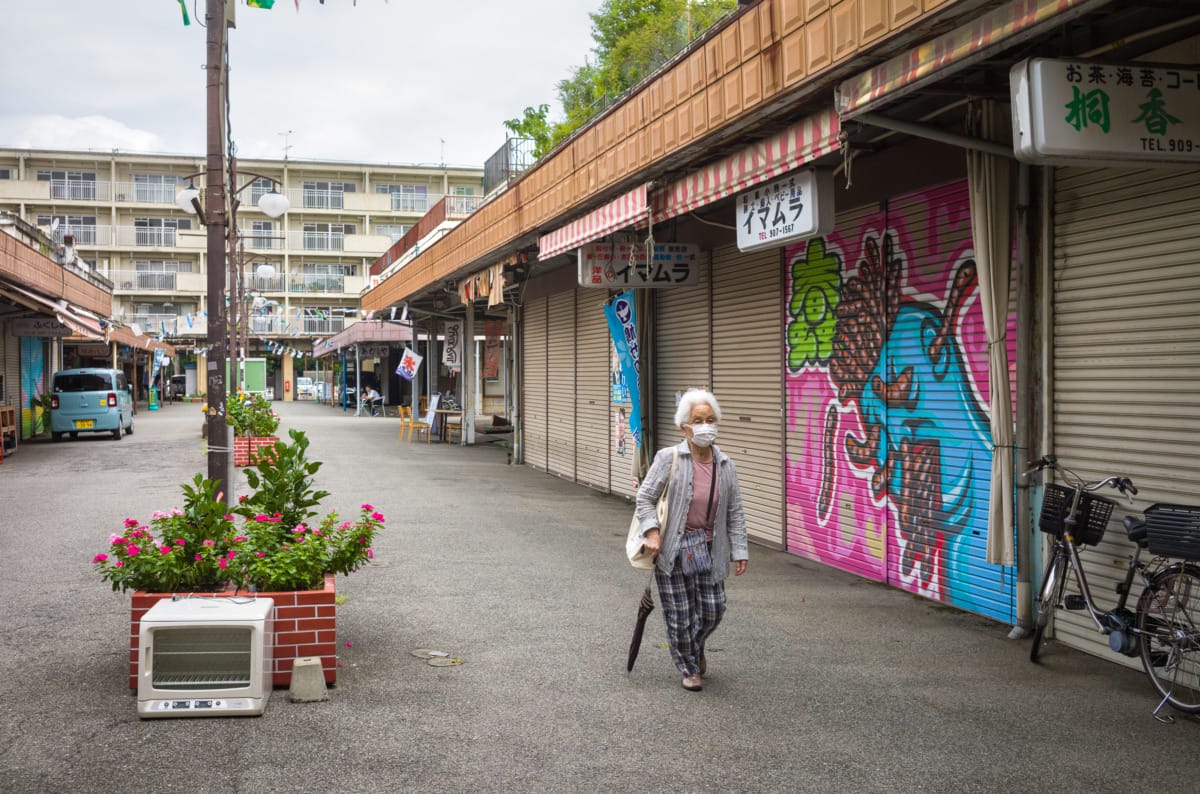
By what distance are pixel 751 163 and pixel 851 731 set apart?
15.4 ft

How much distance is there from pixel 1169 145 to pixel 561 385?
45.4 ft

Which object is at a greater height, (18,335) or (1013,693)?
(18,335)

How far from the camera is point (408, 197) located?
65375 millimetres

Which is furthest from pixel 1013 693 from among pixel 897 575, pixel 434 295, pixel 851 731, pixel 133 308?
pixel 133 308

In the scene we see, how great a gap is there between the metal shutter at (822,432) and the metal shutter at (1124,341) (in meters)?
2.33

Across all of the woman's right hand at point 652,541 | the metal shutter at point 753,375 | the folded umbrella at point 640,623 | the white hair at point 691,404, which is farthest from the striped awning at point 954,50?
the metal shutter at point 753,375

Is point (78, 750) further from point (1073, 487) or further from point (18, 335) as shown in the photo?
point (18, 335)

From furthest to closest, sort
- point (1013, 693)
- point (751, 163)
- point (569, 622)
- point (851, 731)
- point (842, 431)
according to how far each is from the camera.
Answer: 1. point (842, 431)
2. point (751, 163)
3. point (569, 622)
4. point (1013, 693)
5. point (851, 731)

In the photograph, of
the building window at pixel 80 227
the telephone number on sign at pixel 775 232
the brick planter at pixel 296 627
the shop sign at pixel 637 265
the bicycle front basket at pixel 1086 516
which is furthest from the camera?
the building window at pixel 80 227

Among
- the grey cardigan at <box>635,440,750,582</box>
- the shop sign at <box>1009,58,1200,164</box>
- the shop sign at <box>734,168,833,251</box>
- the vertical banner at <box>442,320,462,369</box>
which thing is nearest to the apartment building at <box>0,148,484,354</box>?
the vertical banner at <box>442,320,462,369</box>

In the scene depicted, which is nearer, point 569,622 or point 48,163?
point 569,622

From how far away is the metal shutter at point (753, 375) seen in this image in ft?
34.5

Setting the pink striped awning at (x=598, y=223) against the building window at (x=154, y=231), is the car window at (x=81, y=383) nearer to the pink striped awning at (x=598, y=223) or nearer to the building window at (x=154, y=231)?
the pink striped awning at (x=598, y=223)

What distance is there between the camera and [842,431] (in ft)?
30.5
